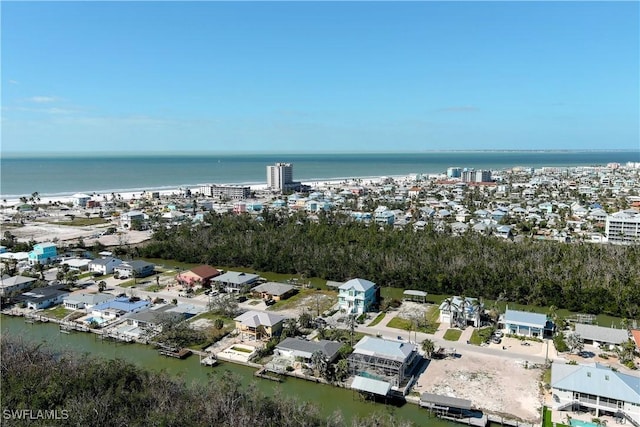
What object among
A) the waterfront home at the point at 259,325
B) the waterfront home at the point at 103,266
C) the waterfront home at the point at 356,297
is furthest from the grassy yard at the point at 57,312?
the waterfront home at the point at 356,297

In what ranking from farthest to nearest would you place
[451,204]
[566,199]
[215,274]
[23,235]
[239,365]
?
[566,199] → [451,204] → [23,235] → [215,274] → [239,365]

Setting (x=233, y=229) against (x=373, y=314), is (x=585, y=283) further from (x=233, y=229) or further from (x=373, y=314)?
(x=233, y=229)

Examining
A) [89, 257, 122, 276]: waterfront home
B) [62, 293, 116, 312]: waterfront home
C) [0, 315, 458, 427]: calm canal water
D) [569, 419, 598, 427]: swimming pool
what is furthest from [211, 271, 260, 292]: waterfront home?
[569, 419, 598, 427]: swimming pool

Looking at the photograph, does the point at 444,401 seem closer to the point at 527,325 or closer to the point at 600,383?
the point at 600,383

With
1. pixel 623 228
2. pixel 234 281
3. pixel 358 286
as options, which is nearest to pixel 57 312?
pixel 234 281

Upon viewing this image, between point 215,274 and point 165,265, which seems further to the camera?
point 165,265

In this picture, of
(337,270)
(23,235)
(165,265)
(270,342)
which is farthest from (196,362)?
(23,235)
